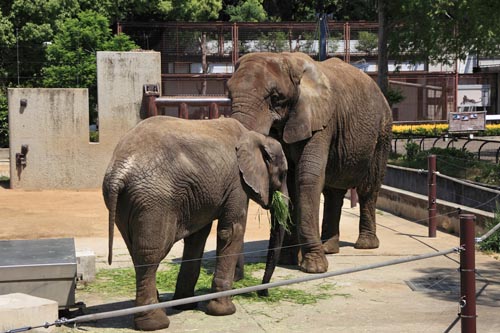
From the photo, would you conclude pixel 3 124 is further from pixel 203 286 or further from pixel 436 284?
pixel 436 284

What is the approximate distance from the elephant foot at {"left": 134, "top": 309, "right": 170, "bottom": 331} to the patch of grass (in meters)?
1.60

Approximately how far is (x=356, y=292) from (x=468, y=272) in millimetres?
3895

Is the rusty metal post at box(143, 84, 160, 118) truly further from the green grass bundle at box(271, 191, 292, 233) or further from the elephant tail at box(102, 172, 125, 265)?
the elephant tail at box(102, 172, 125, 265)

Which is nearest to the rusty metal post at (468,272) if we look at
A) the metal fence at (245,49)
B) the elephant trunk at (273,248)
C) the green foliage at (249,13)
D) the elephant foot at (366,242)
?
the elephant trunk at (273,248)

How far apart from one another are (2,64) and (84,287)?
107 ft

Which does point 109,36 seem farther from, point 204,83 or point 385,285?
point 385,285

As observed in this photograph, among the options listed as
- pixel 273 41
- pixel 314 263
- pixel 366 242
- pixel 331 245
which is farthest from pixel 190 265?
pixel 273 41

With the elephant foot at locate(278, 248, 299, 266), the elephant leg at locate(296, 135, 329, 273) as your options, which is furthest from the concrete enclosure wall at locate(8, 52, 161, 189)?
the elephant leg at locate(296, 135, 329, 273)

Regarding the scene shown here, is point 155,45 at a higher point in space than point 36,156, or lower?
higher

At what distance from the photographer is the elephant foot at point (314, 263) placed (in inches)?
441

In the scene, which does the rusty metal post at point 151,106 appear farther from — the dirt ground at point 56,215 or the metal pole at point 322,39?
the metal pole at point 322,39

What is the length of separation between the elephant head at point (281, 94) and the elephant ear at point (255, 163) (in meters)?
1.35

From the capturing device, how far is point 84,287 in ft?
33.6

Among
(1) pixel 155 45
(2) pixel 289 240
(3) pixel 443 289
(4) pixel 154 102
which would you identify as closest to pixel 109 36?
(1) pixel 155 45
